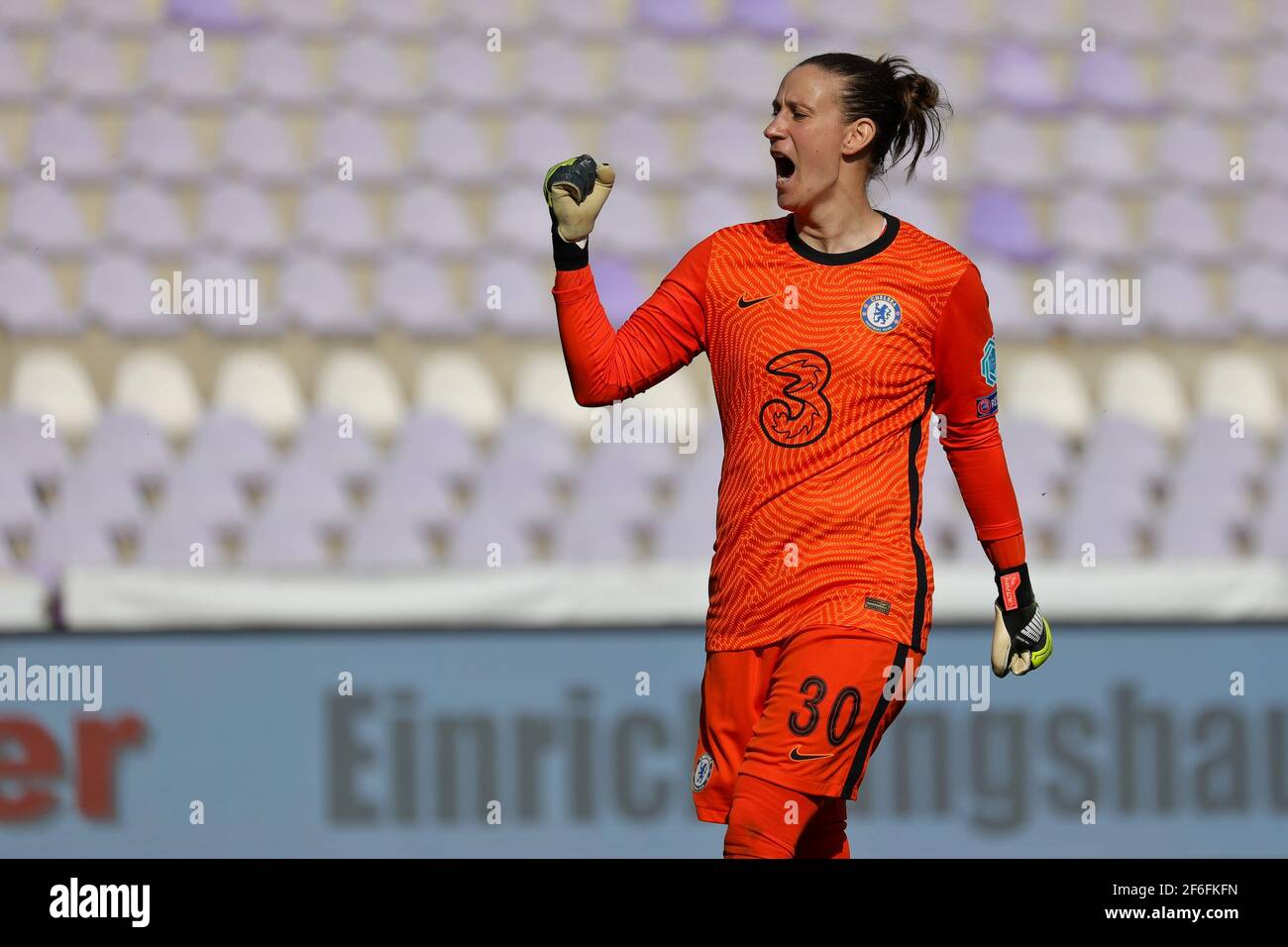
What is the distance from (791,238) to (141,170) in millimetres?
4501

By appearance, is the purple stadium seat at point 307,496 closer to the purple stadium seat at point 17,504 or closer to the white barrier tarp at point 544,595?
the purple stadium seat at point 17,504

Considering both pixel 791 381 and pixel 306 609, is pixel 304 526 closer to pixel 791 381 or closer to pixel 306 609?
pixel 306 609

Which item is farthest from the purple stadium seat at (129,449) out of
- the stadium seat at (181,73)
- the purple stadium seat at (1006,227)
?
the purple stadium seat at (1006,227)

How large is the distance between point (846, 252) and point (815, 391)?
24 cm

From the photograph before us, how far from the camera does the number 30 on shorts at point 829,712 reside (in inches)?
100.0

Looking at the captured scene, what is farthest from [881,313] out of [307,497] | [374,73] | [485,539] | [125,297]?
[374,73]

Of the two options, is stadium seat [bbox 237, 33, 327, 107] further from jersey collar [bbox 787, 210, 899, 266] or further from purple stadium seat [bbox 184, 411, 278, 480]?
jersey collar [bbox 787, 210, 899, 266]

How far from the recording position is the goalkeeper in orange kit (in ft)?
8.43

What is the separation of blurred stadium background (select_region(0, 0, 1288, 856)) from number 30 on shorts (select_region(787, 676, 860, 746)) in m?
1.91

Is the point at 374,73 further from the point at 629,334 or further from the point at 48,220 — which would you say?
the point at 629,334

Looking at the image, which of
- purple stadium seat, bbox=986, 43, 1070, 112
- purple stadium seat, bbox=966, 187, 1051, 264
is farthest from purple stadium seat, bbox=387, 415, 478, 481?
purple stadium seat, bbox=986, 43, 1070, 112

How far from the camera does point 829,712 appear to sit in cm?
255

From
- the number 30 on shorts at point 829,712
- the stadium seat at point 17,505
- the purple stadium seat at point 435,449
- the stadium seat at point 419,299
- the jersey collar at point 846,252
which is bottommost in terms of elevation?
the number 30 on shorts at point 829,712

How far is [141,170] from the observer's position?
6.61m
